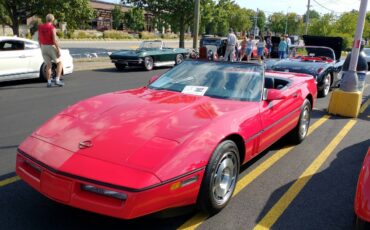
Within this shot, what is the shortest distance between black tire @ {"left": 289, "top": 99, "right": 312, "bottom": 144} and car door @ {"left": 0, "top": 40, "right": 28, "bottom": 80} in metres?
7.54

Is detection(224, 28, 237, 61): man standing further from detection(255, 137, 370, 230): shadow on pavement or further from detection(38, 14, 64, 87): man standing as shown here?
detection(255, 137, 370, 230): shadow on pavement

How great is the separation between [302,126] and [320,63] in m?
5.20

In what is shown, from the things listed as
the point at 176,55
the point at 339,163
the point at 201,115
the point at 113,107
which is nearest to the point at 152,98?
the point at 113,107

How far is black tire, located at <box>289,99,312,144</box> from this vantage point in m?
5.29

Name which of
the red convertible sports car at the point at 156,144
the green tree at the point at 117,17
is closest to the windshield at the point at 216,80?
the red convertible sports car at the point at 156,144

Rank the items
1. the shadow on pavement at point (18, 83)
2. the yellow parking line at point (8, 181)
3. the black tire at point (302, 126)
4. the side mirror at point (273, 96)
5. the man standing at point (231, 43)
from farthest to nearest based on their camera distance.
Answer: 1. the man standing at point (231, 43)
2. the shadow on pavement at point (18, 83)
3. the black tire at point (302, 126)
4. the side mirror at point (273, 96)
5. the yellow parking line at point (8, 181)

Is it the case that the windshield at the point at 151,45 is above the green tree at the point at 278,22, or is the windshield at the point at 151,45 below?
below

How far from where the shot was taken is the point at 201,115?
11.1 ft

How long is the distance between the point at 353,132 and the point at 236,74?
128 inches

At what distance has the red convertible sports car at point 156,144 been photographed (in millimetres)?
2572

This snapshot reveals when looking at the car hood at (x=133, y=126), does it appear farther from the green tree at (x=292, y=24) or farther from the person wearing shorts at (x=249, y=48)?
the green tree at (x=292, y=24)

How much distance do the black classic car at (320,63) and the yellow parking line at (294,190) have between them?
3903mm

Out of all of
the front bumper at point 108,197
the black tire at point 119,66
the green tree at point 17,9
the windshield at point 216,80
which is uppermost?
the green tree at point 17,9

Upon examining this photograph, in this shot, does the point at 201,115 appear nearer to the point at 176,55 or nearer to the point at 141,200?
the point at 141,200
